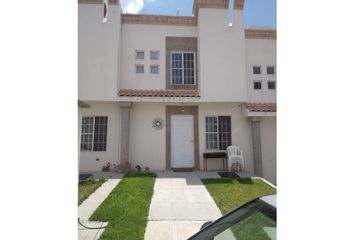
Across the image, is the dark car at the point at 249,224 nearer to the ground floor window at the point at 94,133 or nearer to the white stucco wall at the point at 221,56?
the white stucco wall at the point at 221,56

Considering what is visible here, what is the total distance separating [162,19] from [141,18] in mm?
1136

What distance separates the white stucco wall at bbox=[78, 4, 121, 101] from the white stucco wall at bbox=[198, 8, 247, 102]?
14.3 ft

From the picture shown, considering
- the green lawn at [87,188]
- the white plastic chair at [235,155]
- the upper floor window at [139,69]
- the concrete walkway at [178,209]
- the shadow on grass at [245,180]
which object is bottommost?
the concrete walkway at [178,209]

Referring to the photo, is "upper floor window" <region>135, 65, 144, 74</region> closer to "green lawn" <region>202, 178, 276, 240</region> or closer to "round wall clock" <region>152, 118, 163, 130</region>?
"round wall clock" <region>152, 118, 163, 130</region>

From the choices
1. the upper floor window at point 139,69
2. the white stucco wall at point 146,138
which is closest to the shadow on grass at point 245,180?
the white stucco wall at point 146,138

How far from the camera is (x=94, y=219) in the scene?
473 centimetres

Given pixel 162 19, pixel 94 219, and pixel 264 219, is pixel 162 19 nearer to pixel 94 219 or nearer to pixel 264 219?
pixel 94 219

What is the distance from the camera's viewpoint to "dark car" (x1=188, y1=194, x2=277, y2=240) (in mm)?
1789

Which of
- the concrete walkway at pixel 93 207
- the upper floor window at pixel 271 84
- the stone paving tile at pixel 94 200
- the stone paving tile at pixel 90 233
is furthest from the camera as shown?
the upper floor window at pixel 271 84

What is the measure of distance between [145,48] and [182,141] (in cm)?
546

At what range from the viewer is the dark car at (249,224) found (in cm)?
179

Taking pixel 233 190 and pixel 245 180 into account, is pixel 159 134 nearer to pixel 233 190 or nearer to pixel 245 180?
pixel 245 180

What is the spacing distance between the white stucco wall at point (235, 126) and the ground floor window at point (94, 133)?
5.07 metres
